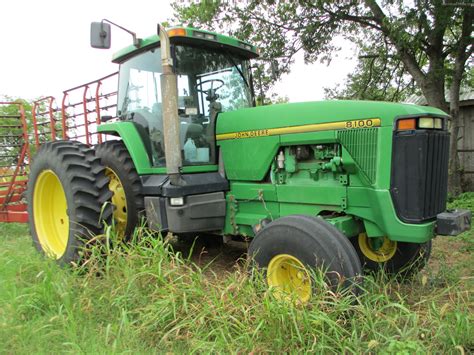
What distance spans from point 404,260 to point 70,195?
3.24m

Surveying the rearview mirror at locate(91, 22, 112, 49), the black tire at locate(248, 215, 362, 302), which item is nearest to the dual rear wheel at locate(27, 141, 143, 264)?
the rearview mirror at locate(91, 22, 112, 49)

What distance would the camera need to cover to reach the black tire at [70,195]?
3758 mm

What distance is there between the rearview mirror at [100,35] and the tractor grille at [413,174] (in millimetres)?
2660

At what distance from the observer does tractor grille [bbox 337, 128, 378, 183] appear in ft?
10.1

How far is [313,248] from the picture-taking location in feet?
9.27

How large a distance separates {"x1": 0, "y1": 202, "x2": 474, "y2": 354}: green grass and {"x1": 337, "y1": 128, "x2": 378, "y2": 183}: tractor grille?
2.87 feet

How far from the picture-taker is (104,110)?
23.0ft

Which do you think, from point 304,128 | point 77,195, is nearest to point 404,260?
point 304,128

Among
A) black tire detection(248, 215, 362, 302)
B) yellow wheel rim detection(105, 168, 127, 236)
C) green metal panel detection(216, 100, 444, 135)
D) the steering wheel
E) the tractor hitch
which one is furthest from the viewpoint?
yellow wheel rim detection(105, 168, 127, 236)

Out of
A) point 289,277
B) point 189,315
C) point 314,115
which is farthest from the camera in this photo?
point 314,115

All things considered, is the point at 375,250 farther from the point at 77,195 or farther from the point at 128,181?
the point at 77,195

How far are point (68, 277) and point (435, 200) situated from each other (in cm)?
302

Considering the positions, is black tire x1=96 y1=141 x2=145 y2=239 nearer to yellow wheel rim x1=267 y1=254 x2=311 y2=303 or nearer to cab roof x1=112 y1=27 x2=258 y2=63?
cab roof x1=112 y1=27 x2=258 y2=63

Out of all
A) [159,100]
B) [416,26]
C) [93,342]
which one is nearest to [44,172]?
[159,100]
